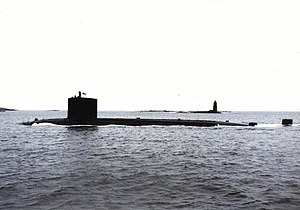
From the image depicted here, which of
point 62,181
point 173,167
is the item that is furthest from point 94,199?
point 173,167

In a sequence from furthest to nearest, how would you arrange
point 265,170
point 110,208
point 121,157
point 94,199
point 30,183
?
point 121,157 → point 265,170 → point 30,183 → point 94,199 → point 110,208

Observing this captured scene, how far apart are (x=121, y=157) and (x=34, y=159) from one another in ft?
24.0

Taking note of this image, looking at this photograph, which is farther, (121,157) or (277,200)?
(121,157)

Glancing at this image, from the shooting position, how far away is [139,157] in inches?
Result: 1149

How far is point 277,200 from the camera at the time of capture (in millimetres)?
15102

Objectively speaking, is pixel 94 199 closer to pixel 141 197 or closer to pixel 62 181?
pixel 141 197

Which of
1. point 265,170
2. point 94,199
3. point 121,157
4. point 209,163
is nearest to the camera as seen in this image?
point 94,199

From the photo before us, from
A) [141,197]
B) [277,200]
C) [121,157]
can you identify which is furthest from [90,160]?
[277,200]

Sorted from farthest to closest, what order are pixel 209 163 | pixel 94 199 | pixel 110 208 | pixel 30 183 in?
pixel 209 163, pixel 30 183, pixel 94 199, pixel 110 208

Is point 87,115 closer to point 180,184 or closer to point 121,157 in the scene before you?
point 121,157

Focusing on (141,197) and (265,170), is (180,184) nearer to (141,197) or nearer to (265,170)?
(141,197)

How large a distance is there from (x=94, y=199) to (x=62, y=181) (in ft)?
15.0

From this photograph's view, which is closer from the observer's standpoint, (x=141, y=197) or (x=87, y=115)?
(x=141, y=197)

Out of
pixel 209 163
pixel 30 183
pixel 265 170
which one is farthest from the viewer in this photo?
pixel 209 163
